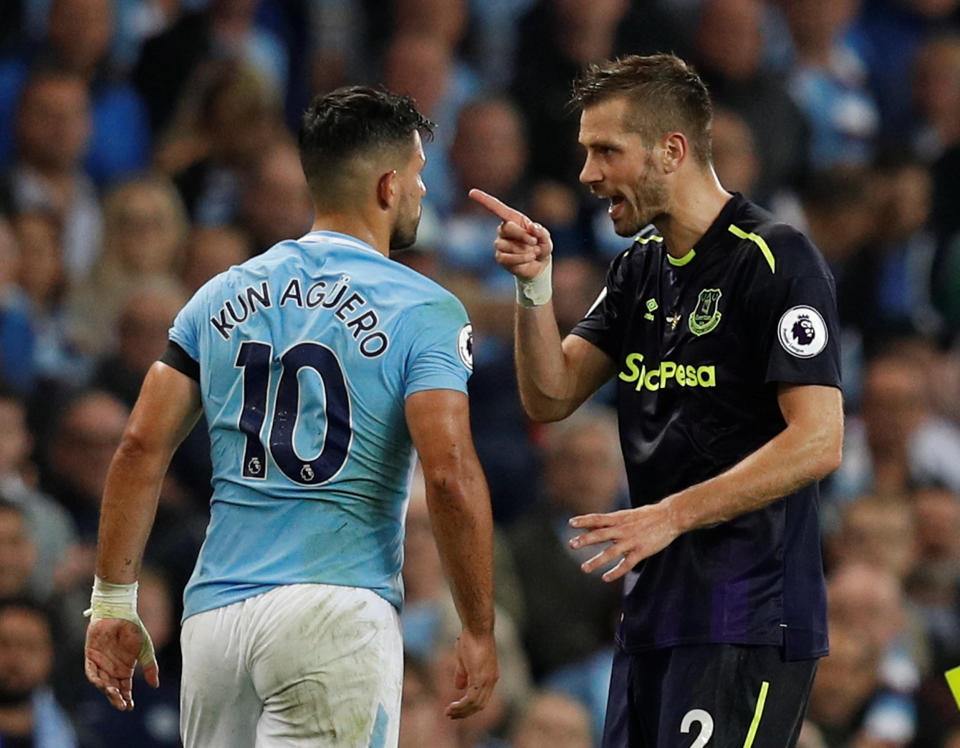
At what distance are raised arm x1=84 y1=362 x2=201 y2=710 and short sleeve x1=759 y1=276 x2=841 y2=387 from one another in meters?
1.54

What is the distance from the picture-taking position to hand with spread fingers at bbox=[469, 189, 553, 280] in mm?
4539

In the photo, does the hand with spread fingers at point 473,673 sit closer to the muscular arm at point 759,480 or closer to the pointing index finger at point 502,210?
the muscular arm at point 759,480

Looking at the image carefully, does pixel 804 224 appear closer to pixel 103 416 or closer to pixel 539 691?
pixel 539 691

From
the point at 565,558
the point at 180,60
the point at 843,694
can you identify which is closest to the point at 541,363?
the point at 565,558

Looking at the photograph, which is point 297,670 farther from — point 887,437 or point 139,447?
point 887,437

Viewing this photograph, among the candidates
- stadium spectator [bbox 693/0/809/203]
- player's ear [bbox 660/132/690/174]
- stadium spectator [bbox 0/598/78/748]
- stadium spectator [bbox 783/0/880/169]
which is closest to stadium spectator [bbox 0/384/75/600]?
stadium spectator [bbox 0/598/78/748]

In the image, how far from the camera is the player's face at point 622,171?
15.0ft

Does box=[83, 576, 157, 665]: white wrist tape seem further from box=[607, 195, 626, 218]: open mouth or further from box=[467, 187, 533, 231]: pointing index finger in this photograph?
box=[607, 195, 626, 218]: open mouth

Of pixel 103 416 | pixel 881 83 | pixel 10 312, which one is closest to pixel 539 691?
pixel 103 416

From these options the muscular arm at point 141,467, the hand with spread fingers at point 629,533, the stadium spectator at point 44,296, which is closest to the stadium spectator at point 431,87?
the stadium spectator at point 44,296

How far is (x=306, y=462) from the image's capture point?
436 centimetres

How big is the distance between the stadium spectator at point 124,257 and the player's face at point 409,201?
151 inches

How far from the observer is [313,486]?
4.36 metres

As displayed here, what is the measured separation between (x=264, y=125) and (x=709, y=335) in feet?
16.2
